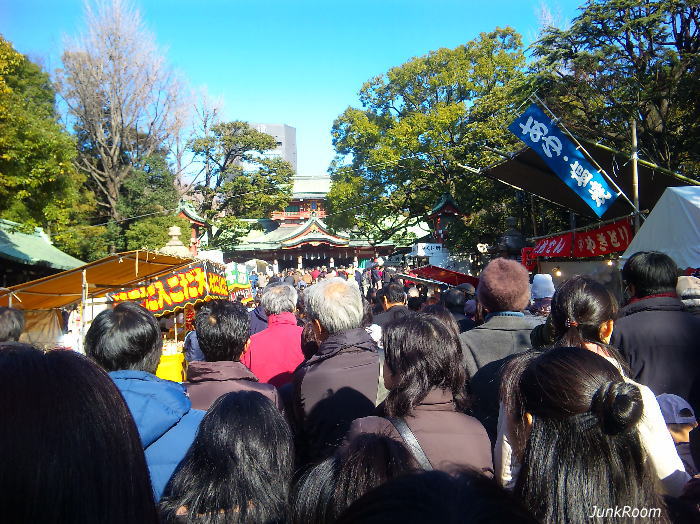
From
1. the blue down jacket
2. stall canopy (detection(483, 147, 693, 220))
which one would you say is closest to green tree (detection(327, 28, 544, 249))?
stall canopy (detection(483, 147, 693, 220))

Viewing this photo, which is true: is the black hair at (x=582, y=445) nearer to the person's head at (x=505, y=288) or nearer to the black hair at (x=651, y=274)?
the person's head at (x=505, y=288)

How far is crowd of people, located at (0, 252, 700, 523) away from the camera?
0.77m

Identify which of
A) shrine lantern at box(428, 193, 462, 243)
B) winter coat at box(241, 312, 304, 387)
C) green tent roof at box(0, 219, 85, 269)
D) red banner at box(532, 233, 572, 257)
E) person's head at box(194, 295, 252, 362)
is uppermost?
shrine lantern at box(428, 193, 462, 243)

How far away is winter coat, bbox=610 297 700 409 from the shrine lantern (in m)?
17.5

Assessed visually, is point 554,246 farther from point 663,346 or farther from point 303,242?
point 303,242

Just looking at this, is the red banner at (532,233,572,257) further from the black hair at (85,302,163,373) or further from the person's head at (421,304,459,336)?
the black hair at (85,302,163,373)

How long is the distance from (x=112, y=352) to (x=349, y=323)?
3.72ft

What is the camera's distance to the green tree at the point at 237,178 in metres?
28.3

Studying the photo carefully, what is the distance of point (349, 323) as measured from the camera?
2672mm

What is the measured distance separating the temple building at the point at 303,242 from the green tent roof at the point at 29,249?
44.8ft

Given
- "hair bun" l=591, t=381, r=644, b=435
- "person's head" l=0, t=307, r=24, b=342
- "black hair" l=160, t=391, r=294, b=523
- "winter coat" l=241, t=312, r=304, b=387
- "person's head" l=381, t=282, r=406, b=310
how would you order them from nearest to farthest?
"hair bun" l=591, t=381, r=644, b=435
"black hair" l=160, t=391, r=294, b=523
"person's head" l=0, t=307, r=24, b=342
"winter coat" l=241, t=312, r=304, b=387
"person's head" l=381, t=282, r=406, b=310

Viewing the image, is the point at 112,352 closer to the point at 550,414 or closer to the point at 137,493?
the point at 137,493

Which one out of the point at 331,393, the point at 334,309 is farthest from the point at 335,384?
the point at 334,309

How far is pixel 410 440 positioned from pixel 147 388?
1024 mm
